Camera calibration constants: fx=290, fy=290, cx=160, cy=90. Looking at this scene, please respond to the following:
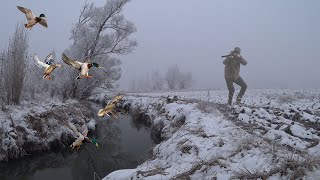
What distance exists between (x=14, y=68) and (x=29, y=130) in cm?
285

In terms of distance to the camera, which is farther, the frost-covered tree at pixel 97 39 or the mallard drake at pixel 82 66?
the frost-covered tree at pixel 97 39

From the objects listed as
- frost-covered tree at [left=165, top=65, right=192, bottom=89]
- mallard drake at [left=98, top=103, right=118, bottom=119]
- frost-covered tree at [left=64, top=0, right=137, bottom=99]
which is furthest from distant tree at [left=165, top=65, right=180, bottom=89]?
mallard drake at [left=98, top=103, right=118, bottom=119]

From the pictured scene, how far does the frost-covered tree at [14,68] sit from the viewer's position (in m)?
10.6

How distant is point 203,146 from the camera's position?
5.61m

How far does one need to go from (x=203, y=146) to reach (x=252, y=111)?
12.1 feet

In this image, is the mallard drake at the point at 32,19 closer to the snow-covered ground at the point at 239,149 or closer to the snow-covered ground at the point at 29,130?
the snow-covered ground at the point at 239,149

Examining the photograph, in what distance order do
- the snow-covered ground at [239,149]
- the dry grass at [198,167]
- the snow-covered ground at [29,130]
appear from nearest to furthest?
the snow-covered ground at [239,149], the dry grass at [198,167], the snow-covered ground at [29,130]

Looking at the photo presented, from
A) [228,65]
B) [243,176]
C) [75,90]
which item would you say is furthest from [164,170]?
[75,90]

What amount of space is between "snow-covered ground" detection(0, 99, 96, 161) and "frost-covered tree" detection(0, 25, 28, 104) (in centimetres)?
56

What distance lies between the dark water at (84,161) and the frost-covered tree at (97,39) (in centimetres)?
749

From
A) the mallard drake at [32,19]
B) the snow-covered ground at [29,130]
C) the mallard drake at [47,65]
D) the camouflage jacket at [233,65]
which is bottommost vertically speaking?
the snow-covered ground at [29,130]

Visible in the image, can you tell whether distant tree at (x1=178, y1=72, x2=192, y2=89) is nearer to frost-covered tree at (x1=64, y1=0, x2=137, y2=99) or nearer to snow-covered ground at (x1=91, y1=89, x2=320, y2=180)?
frost-covered tree at (x1=64, y1=0, x2=137, y2=99)

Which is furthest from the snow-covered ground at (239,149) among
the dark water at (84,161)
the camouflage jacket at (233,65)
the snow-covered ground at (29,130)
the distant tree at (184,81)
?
the distant tree at (184,81)

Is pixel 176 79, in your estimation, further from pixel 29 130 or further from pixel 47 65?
pixel 47 65
